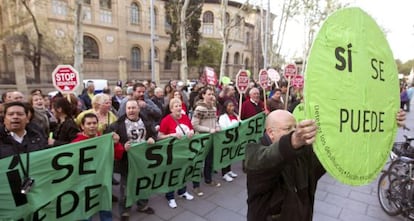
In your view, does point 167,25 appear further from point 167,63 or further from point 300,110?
point 300,110

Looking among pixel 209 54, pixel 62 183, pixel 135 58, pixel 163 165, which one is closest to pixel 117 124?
pixel 163 165

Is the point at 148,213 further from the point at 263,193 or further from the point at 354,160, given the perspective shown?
the point at 354,160

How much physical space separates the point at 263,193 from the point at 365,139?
0.65 meters

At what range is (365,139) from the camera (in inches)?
50.0

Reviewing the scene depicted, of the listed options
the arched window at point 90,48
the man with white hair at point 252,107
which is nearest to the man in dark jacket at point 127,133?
the man with white hair at point 252,107

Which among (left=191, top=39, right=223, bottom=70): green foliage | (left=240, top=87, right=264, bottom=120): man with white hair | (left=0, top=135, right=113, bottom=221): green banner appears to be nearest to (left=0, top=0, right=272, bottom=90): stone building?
(left=191, top=39, right=223, bottom=70): green foliage

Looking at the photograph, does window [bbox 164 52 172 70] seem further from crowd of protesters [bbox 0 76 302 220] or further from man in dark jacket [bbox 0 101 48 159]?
man in dark jacket [bbox 0 101 48 159]

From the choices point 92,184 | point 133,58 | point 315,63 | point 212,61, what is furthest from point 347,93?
point 212,61

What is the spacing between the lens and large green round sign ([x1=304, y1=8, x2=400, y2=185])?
3.54 feet

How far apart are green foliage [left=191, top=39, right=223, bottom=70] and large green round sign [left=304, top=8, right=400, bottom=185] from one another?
3445 cm

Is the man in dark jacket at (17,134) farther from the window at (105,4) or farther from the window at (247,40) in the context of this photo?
the window at (247,40)

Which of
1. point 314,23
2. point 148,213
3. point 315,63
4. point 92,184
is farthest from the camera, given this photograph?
point 314,23

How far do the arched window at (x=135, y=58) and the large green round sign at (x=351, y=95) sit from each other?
31981mm

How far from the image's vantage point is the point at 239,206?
13.5 feet
